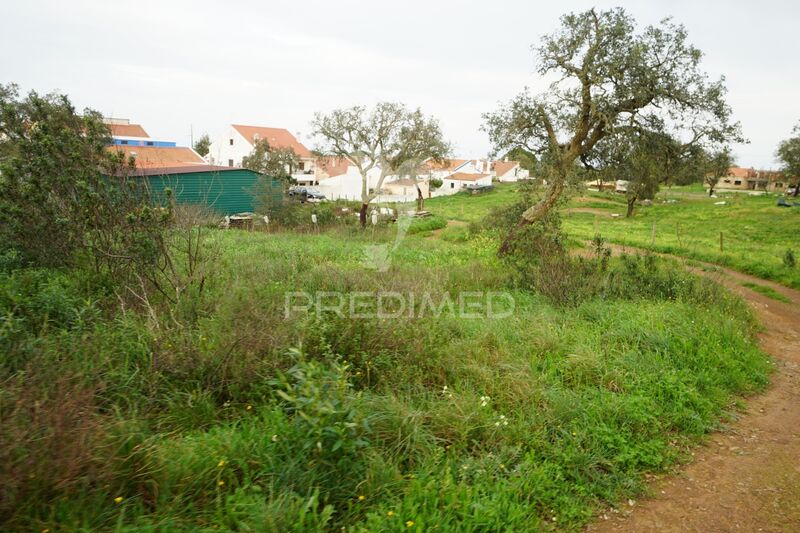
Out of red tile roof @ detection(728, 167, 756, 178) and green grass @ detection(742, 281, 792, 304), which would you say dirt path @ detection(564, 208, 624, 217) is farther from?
red tile roof @ detection(728, 167, 756, 178)

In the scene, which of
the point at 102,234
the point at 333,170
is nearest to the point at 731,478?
the point at 102,234

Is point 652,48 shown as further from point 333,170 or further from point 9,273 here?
point 333,170

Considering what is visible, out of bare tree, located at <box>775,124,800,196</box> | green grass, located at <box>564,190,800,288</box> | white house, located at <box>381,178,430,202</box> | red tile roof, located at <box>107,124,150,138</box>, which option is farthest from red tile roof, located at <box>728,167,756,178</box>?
red tile roof, located at <box>107,124,150,138</box>

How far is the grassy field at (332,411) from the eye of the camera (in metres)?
2.72

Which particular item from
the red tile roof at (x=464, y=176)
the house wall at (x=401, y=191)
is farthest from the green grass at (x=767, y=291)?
the red tile roof at (x=464, y=176)

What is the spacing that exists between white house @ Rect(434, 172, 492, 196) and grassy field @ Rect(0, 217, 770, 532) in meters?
50.6

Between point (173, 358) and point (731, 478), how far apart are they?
487 cm

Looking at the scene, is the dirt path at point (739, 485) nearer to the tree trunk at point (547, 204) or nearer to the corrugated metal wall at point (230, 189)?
the tree trunk at point (547, 204)

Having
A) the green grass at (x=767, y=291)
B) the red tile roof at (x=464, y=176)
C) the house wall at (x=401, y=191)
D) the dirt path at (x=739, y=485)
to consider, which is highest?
the red tile roof at (x=464, y=176)

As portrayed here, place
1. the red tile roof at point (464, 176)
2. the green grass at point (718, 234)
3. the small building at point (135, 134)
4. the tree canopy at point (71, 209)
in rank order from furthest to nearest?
the red tile roof at point (464, 176), the small building at point (135, 134), the green grass at point (718, 234), the tree canopy at point (71, 209)

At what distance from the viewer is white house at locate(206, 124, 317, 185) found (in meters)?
46.0

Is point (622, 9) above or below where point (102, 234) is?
above

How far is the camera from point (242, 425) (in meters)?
3.54

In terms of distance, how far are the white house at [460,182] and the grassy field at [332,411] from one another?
50.6 metres
